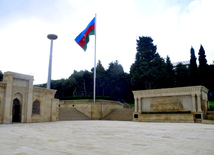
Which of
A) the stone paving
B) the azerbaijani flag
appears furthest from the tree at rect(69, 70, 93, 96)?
the stone paving

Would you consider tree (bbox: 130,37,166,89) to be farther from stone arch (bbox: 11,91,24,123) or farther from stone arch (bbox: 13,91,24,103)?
stone arch (bbox: 11,91,24,123)

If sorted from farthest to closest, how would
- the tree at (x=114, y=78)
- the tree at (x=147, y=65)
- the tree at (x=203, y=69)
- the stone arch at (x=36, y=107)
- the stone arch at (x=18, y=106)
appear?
the tree at (x=114, y=78) < the tree at (x=203, y=69) < the tree at (x=147, y=65) < the stone arch at (x=36, y=107) < the stone arch at (x=18, y=106)

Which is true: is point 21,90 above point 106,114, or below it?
above

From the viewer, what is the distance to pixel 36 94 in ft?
72.5

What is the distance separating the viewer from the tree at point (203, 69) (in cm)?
3959

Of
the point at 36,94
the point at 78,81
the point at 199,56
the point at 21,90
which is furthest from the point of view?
the point at 78,81

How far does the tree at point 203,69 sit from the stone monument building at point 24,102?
31228 millimetres

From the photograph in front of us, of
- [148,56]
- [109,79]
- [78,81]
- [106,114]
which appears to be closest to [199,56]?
[148,56]

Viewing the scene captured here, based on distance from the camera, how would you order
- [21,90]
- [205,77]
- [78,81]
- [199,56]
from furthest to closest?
1. [78,81]
2. [199,56]
3. [205,77]
4. [21,90]

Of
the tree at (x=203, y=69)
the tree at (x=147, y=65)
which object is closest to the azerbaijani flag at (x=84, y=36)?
the tree at (x=147, y=65)

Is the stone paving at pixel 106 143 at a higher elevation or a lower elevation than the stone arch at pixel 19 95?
lower

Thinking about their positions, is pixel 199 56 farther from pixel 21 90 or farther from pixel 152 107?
pixel 21 90

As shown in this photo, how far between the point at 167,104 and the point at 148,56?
1913cm

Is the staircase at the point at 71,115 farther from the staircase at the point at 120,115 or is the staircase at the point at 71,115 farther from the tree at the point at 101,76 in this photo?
the tree at the point at 101,76
